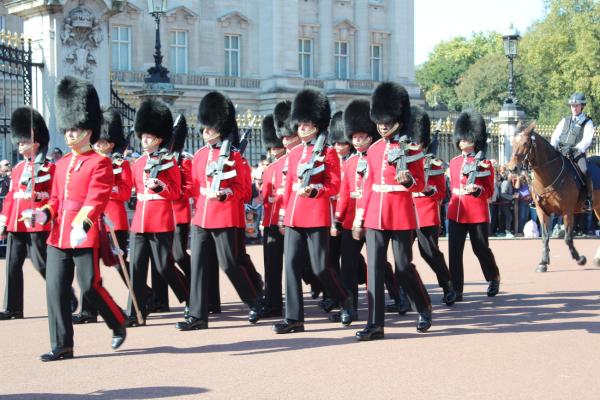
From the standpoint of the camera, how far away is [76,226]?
22.7 ft

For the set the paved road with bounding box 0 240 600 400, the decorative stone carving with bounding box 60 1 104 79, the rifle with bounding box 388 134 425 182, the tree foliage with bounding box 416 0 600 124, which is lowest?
the paved road with bounding box 0 240 600 400

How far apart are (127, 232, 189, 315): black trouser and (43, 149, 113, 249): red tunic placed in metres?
1.43

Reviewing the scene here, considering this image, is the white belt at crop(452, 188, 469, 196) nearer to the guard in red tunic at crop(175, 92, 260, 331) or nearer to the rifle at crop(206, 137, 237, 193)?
the guard in red tunic at crop(175, 92, 260, 331)

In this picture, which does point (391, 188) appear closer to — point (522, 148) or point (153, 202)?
point (153, 202)

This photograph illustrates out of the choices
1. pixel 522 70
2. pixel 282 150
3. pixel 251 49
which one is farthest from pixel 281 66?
pixel 282 150

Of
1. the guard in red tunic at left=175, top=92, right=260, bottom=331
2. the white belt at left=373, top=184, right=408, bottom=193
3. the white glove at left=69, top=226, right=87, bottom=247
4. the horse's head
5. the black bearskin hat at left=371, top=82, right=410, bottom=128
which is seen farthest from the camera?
the horse's head

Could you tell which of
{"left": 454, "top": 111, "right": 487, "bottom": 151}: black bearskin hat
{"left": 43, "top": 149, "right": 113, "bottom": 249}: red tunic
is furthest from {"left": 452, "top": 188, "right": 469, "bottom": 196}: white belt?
{"left": 43, "top": 149, "right": 113, "bottom": 249}: red tunic

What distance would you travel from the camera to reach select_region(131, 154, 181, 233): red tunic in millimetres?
8609

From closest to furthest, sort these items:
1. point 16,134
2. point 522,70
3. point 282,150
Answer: point 16,134 < point 282,150 < point 522,70

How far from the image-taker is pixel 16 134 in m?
9.33

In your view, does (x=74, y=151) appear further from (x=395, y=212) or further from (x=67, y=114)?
(x=395, y=212)

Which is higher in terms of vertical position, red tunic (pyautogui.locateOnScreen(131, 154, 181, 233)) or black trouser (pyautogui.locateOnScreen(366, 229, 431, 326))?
red tunic (pyautogui.locateOnScreen(131, 154, 181, 233))

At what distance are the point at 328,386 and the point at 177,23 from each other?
3167 cm

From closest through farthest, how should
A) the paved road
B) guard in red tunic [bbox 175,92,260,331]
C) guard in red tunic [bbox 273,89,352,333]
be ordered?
the paved road
guard in red tunic [bbox 273,89,352,333]
guard in red tunic [bbox 175,92,260,331]
